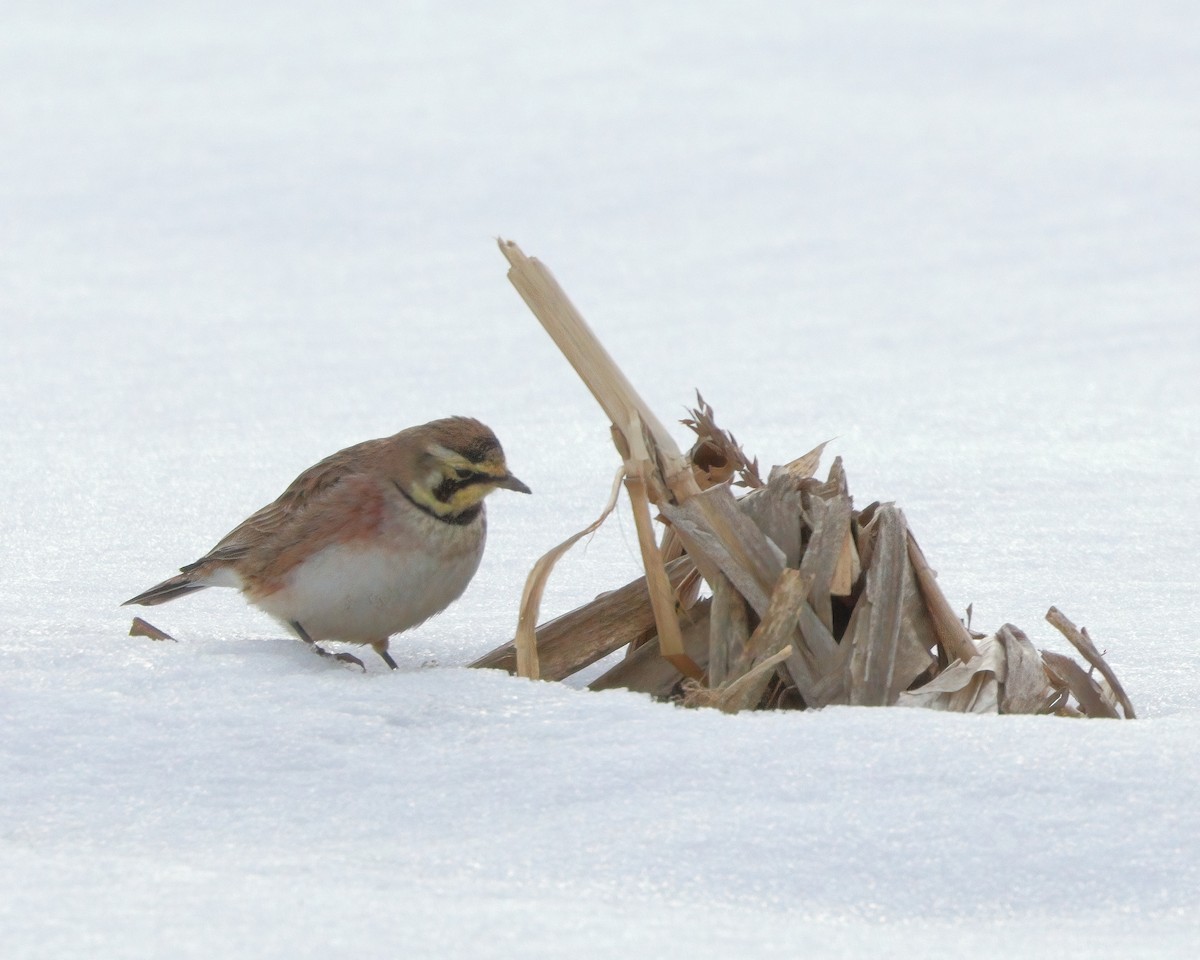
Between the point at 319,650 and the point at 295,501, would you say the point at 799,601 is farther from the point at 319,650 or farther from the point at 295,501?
the point at 295,501

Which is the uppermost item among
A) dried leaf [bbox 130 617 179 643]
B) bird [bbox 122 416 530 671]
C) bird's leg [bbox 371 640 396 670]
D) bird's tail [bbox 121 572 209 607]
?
bird [bbox 122 416 530 671]

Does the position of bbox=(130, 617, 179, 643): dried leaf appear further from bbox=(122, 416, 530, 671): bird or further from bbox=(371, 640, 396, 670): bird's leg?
bbox=(371, 640, 396, 670): bird's leg

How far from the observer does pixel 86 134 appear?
40.5ft

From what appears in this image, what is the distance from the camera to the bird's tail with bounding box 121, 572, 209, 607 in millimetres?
4684

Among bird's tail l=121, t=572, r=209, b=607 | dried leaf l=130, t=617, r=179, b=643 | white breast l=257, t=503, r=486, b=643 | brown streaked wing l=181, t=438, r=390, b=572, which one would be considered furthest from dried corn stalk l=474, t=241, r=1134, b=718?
bird's tail l=121, t=572, r=209, b=607

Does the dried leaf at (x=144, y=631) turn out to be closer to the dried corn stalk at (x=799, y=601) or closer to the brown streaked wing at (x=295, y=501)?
the brown streaked wing at (x=295, y=501)

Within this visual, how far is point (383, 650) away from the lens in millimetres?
4625

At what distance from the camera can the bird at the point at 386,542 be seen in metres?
4.35

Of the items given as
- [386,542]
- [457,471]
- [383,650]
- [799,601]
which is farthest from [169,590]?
[799,601]

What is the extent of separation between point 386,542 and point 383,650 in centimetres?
39

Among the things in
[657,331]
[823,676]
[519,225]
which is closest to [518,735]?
[823,676]

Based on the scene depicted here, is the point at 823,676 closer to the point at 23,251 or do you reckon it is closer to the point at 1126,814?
the point at 1126,814

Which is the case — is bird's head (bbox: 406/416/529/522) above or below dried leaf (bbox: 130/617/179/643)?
above

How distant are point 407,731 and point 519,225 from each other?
7.34 meters
